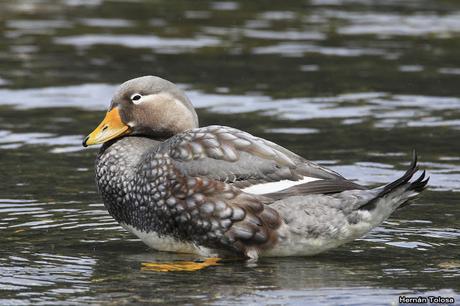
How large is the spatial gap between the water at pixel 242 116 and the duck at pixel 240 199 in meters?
0.19

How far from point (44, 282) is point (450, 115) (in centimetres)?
677

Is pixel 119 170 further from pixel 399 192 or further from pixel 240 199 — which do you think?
pixel 399 192

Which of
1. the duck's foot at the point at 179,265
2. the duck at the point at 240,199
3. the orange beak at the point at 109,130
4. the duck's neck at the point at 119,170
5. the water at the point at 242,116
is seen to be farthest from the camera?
the orange beak at the point at 109,130

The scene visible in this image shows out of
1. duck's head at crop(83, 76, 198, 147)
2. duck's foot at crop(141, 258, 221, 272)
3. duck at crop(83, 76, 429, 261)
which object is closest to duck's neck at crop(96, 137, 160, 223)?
duck at crop(83, 76, 429, 261)

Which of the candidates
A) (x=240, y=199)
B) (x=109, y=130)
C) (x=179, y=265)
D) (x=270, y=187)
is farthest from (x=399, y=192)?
(x=109, y=130)

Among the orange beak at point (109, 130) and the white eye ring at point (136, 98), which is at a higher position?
the white eye ring at point (136, 98)

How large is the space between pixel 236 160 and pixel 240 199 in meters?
0.30

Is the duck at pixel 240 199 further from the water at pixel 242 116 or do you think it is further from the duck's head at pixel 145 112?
the duck's head at pixel 145 112

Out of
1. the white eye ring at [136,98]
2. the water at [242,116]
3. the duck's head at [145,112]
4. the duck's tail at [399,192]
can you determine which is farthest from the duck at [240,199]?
the white eye ring at [136,98]

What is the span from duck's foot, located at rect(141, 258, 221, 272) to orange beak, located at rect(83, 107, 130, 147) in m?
1.10

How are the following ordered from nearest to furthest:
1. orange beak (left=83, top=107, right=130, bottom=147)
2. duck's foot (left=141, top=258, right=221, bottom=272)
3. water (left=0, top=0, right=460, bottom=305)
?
water (left=0, top=0, right=460, bottom=305) → duck's foot (left=141, top=258, right=221, bottom=272) → orange beak (left=83, top=107, right=130, bottom=147)

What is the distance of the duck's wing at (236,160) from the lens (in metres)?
7.96

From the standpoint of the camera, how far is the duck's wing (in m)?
7.96

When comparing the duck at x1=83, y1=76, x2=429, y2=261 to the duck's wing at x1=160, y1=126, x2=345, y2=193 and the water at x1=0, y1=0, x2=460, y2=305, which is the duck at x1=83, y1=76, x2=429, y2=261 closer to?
the duck's wing at x1=160, y1=126, x2=345, y2=193
